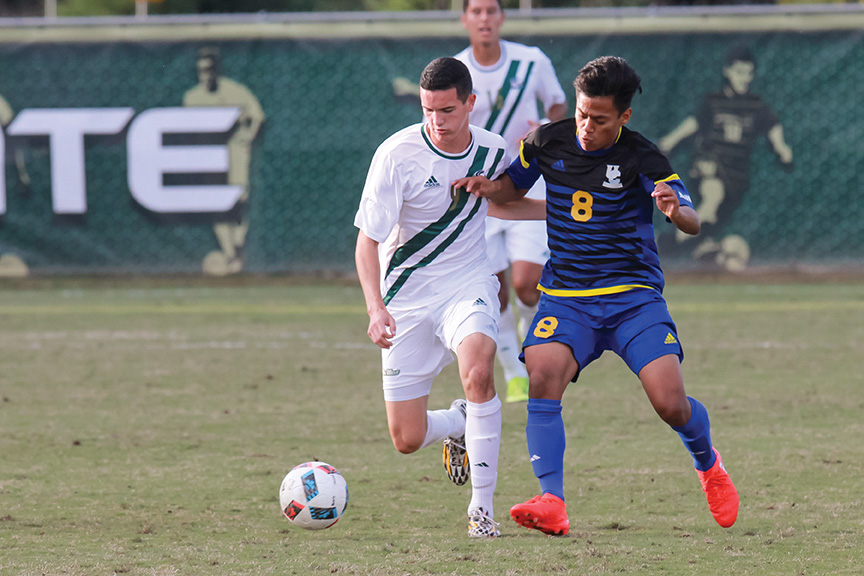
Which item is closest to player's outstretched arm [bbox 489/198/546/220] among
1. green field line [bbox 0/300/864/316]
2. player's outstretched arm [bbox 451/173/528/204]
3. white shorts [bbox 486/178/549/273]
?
player's outstretched arm [bbox 451/173/528/204]

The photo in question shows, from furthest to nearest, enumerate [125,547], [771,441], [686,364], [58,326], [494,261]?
[58,326]
[686,364]
[494,261]
[771,441]
[125,547]

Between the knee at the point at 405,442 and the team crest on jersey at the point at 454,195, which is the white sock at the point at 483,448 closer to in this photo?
the knee at the point at 405,442

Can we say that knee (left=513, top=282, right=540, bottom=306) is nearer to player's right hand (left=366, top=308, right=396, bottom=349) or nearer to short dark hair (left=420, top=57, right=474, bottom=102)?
short dark hair (left=420, top=57, right=474, bottom=102)

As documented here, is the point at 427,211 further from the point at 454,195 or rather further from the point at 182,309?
the point at 182,309

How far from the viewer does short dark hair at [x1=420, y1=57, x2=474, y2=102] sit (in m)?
4.28

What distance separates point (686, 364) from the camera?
7.73 metres

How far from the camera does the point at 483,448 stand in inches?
163

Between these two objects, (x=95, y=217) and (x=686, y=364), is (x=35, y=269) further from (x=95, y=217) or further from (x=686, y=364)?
(x=686, y=364)

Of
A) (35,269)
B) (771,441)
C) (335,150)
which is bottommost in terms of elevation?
(35,269)

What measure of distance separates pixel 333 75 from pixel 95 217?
2.88 metres

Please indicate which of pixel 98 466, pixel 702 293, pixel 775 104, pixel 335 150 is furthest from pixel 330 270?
pixel 98 466

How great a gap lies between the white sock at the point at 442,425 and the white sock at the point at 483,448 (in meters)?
0.51

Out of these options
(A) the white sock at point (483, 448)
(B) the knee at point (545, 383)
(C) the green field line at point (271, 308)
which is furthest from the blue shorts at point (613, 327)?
(C) the green field line at point (271, 308)

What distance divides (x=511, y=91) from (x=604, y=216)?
2.63m
